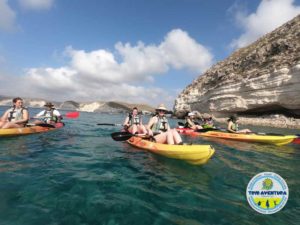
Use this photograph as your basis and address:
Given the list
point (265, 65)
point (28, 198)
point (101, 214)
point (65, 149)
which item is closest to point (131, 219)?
point (101, 214)

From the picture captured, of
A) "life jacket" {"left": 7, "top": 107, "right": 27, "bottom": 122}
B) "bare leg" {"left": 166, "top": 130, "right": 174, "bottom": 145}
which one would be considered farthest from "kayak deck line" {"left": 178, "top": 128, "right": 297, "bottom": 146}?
"life jacket" {"left": 7, "top": 107, "right": 27, "bottom": 122}

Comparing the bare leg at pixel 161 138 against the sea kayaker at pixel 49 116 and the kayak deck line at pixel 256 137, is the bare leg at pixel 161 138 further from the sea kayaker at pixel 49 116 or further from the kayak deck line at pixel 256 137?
the sea kayaker at pixel 49 116

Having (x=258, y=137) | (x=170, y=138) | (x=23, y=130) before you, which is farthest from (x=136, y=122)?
(x=258, y=137)

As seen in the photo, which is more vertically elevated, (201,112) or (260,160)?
(201,112)

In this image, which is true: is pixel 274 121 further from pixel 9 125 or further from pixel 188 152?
pixel 9 125

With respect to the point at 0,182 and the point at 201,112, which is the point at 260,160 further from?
the point at 201,112

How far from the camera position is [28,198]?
428cm

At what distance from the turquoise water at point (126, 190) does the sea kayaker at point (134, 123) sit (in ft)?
11.9

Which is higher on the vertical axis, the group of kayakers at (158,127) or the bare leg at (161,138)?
the group of kayakers at (158,127)

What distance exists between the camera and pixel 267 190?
2908 millimetres

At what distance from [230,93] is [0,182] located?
3834 centimetres

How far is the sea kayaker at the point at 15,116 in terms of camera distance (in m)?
11.3

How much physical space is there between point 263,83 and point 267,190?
1336 inches

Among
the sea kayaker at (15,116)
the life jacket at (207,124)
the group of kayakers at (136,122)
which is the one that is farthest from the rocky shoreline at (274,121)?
the sea kayaker at (15,116)
